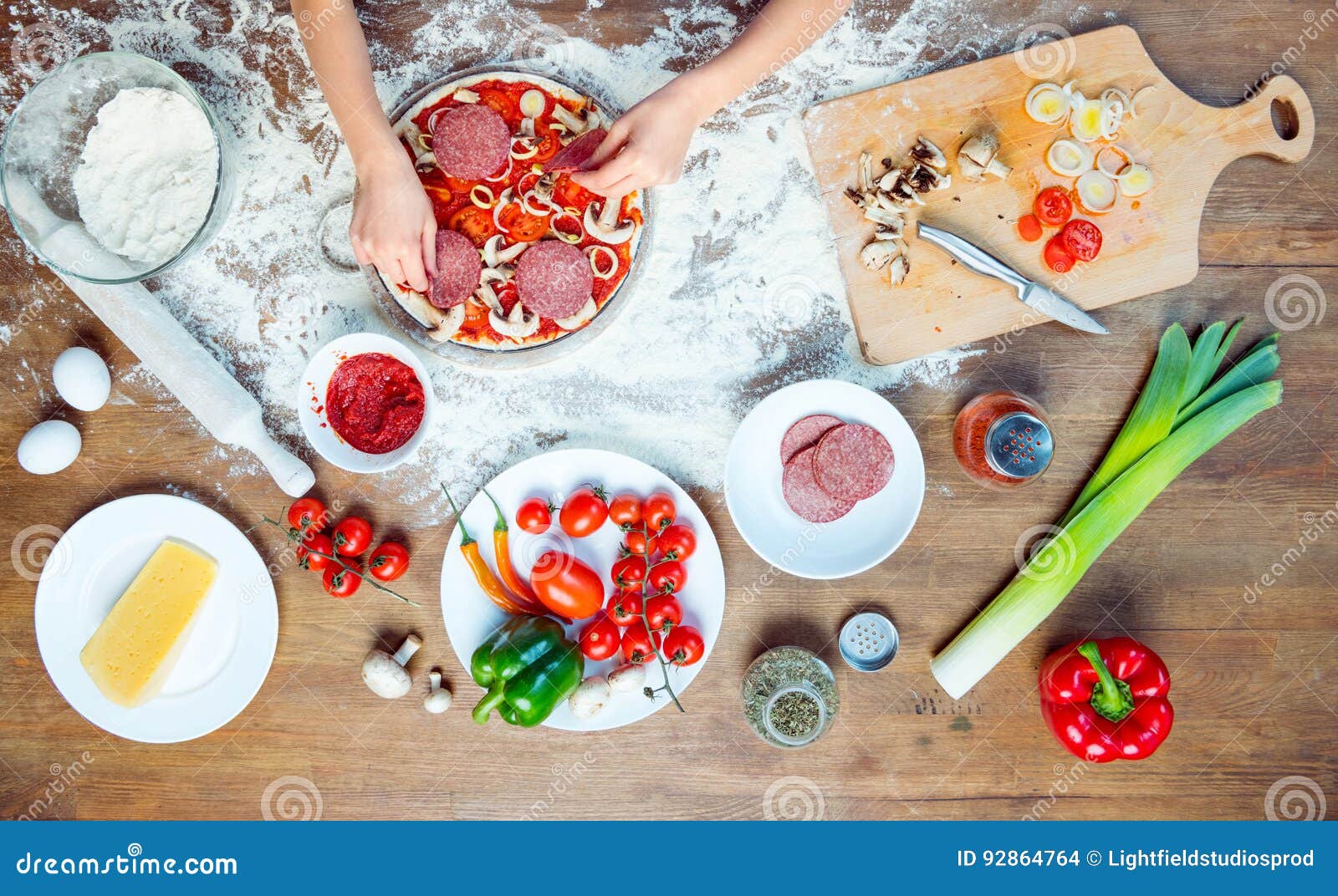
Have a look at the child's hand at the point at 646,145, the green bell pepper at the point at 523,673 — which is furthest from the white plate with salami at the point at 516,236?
the green bell pepper at the point at 523,673

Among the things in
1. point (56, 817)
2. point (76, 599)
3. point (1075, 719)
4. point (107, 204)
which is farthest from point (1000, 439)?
point (56, 817)

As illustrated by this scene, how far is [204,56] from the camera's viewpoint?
255 centimetres

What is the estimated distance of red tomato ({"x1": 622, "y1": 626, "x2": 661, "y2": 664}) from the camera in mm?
2422

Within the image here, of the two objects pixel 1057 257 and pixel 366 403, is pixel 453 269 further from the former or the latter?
pixel 1057 257

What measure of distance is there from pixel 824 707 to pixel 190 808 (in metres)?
2.22

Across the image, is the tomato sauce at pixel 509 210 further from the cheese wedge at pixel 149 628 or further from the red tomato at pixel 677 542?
the cheese wedge at pixel 149 628

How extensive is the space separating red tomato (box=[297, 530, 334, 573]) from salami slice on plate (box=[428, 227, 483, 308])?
2.94ft

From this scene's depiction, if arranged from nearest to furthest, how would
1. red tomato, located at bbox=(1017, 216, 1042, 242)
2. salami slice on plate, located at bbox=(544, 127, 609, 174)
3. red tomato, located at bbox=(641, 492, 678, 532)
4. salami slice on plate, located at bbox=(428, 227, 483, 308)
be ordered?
salami slice on plate, located at bbox=(544, 127, 609, 174) < salami slice on plate, located at bbox=(428, 227, 483, 308) < red tomato, located at bbox=(641, 492, 678, 532) < red tomato, located at bbox=(1017, 216, 1042, 242)

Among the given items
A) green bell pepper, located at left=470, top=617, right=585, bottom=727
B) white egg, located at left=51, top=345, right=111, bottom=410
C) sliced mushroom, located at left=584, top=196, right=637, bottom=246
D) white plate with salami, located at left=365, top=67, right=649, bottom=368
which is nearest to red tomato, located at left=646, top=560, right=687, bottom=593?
green bell pepper, located at left=470, top=617, right=585, bottom=727

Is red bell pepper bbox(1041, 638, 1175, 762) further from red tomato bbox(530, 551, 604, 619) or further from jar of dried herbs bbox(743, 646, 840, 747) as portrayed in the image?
red tomato bbox(530, 551, 604, 619)

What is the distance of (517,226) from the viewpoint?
2416mm

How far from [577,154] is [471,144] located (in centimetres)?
33

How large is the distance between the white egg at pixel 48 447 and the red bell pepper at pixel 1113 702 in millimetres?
3371

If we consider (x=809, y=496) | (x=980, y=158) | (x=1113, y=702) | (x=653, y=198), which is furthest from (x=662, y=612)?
(x=980, y=158)
